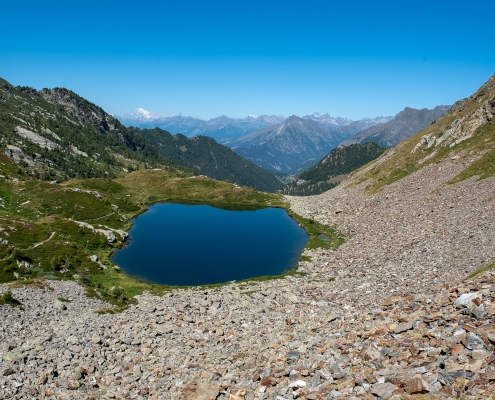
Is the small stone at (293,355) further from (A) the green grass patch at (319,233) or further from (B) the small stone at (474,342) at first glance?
(A) the green grass patch at (319,233)

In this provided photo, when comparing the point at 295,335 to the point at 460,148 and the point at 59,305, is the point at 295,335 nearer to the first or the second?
the point at 59,305

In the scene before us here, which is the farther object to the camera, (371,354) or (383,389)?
(371,354)

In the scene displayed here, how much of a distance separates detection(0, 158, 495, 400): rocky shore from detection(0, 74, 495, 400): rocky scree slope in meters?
0.11

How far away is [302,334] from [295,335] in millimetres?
584

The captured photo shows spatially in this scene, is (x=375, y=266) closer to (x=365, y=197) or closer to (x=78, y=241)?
(x=365, y=197)

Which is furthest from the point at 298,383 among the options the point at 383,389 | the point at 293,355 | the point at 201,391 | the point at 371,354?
the point at 201,391

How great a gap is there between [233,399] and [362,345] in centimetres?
833

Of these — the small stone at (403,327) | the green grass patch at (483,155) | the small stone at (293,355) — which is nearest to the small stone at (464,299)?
the small stone at (403,327)

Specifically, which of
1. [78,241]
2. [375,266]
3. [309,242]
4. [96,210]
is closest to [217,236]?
[309,242]

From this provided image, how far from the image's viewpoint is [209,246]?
8150 centimetres

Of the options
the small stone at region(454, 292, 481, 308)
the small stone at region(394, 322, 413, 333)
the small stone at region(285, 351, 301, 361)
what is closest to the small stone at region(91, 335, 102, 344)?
the small stone at region(285, 351, 301, 361)

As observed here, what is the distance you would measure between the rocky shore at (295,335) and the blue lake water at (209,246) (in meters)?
9.67

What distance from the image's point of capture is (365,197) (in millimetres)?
98000

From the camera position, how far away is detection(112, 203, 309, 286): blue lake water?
64062 mm
